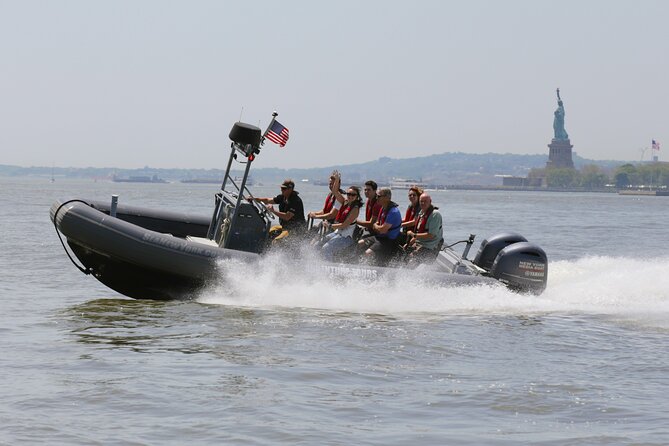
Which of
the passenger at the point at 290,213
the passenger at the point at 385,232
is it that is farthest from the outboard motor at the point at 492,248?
the passenger at the point at 290,213

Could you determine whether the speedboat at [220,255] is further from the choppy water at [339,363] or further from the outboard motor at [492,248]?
the choppy water at [339,363]

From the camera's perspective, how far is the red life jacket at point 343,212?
469 inches

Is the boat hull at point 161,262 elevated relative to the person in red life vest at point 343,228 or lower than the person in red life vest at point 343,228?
lower

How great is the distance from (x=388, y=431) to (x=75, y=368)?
9.45 ft

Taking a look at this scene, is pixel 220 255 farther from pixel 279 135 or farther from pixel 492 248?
pixel 492 248

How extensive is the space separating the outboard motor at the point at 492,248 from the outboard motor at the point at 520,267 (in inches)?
23.8

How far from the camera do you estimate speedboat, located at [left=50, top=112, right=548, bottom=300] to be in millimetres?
11461

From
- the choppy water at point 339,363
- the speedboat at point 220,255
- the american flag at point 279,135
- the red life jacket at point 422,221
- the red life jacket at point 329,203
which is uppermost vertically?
the american flag at point 279,135

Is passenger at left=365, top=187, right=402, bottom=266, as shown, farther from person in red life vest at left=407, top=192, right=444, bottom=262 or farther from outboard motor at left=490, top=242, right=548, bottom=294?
outboard motor at left=490, top=242, right=548, bottom=294

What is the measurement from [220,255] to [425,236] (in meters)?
2.33

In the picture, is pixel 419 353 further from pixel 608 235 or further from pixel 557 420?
pixel 608 235

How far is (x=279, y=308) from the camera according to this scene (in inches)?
462

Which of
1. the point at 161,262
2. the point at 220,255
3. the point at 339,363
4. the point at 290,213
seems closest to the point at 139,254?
the point at 161,262

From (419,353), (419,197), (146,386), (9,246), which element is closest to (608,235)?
(9,246)
